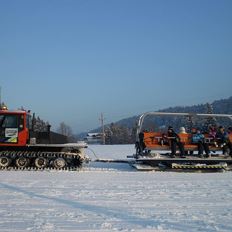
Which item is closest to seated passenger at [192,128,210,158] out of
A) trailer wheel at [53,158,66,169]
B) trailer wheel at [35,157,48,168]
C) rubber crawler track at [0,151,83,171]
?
rubber crawler track at [0,151,83,171]

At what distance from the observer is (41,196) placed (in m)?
8.46

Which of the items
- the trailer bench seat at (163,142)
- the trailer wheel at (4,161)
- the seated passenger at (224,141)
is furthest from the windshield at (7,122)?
the seated passenger at (224,141)

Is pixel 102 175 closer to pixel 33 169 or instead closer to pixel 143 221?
pixel 33 169

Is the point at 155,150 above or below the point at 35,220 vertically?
above

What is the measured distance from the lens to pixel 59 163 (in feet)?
47.3

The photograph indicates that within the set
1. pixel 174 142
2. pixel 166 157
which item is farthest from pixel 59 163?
pixel 174 142

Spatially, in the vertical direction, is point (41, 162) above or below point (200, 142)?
below

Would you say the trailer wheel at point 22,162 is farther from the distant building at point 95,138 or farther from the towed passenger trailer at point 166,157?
the distant building at point 95,138

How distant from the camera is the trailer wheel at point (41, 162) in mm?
14320

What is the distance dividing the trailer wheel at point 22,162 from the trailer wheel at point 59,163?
1.03 metres

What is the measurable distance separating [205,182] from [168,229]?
554 cm

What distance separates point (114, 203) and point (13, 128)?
781 cm

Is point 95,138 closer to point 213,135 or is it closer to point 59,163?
point 213,135

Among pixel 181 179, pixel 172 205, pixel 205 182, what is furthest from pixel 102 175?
pixel 172 205
